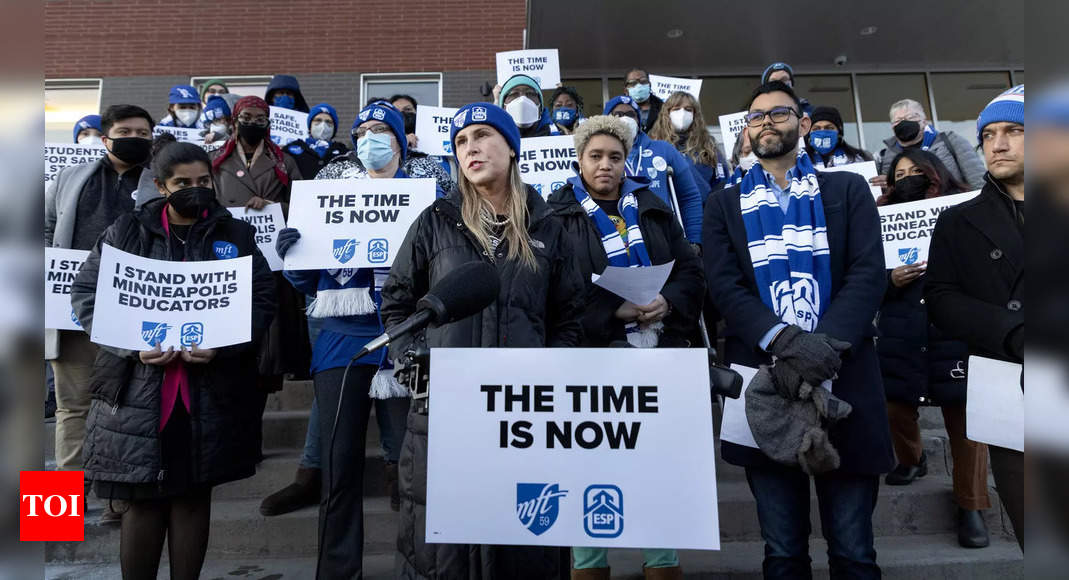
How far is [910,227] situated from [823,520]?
2.64 metres

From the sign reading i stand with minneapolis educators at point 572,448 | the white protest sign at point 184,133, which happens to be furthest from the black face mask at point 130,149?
the sign reading i stand with minneapolis educators at point 572,448

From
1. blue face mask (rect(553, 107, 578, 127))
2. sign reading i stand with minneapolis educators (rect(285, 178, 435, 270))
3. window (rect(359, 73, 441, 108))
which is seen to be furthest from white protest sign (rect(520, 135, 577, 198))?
window (rect(359, 73, 441, 108))

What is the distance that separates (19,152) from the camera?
50.4 inches

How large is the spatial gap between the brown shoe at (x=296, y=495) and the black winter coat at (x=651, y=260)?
219 cm

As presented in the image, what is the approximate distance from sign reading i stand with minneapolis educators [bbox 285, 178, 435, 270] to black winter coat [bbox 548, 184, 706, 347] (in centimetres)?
93

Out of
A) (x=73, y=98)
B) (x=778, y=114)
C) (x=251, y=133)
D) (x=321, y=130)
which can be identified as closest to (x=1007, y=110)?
(x=778, y=114)

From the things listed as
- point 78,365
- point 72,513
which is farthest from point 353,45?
point 72,513

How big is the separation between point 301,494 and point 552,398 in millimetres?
3183

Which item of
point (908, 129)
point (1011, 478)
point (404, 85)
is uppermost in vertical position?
point (404, 85)

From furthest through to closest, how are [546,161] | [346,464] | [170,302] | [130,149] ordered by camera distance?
[546,161]
[130,149]
[346,464]
[170,302]

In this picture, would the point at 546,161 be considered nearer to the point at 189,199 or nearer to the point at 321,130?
the point at 189,199

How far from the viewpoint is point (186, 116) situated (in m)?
7.69

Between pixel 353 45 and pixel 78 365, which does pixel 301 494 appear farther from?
pixel 353 45

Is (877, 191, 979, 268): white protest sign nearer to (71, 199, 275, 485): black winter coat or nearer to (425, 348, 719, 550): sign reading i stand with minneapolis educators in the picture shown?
(425, 348, 719, 550): sign reading i stand with minneapolis educators
